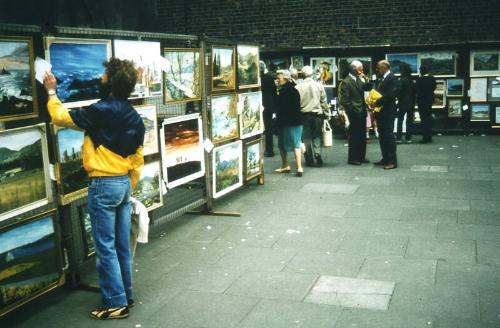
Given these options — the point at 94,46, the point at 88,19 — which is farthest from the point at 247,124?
the point at 88,19

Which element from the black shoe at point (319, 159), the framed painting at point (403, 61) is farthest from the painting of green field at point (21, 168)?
the framed painting at point (403, 61)

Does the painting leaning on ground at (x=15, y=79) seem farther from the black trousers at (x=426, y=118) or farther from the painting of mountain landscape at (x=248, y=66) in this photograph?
the black trousers at (x=426, y=118)

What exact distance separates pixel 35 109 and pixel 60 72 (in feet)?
1.34

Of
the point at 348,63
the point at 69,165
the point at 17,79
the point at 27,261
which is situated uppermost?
the point at 348,63

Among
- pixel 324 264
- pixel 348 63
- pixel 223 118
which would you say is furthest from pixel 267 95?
pixel 324 264

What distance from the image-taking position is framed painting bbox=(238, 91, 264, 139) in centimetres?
849

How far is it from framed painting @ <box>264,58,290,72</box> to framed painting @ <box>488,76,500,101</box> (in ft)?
17.5

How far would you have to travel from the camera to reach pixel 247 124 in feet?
28.6

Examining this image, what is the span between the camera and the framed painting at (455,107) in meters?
15.3

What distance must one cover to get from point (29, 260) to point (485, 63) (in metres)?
13.3

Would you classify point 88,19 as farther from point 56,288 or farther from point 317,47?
point 56,288

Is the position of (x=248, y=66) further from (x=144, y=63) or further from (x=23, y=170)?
(x=23, y=170)

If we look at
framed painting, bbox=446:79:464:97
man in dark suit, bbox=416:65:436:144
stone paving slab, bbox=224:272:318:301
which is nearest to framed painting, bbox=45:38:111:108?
stone paving slab, bbox=224:272:318:301

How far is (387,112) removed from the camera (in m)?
10.8
